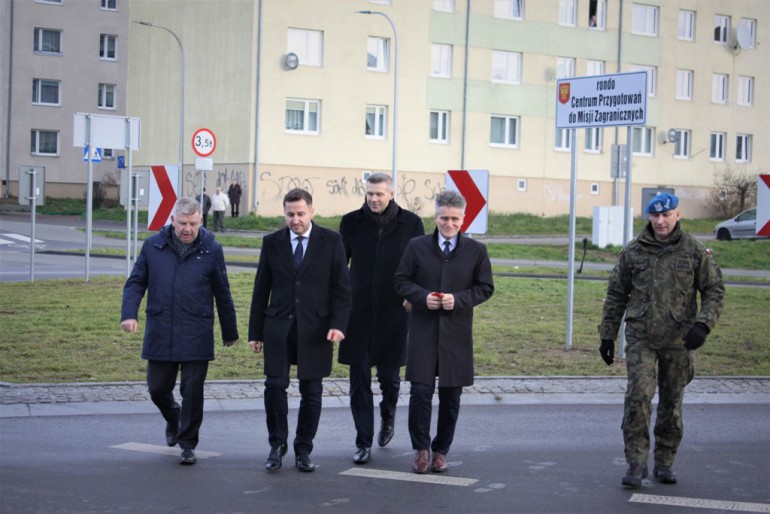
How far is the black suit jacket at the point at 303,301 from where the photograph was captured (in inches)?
315

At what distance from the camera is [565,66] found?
174ft

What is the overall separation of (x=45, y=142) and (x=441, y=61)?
927 inches

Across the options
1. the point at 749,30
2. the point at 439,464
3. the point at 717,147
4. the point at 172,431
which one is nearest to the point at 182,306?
the point at 172,431

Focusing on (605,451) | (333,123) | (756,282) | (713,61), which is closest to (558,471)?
(605,451)

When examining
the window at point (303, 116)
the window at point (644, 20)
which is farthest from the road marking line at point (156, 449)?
the window at point (644, 20)

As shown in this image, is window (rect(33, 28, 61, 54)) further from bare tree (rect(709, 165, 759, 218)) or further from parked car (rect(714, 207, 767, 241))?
parked car (rect(714, 207, 767, 241))

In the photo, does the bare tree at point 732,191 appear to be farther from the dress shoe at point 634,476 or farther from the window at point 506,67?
the dress shoe at point 634,476

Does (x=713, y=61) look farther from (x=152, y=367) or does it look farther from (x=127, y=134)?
(x=152, y=367)

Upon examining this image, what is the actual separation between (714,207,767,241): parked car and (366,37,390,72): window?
15071 mm

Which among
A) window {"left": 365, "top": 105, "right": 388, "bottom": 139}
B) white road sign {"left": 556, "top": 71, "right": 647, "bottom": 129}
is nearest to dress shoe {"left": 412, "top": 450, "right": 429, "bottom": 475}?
white road sign {"left": 556, "top": 71, "right": 647, "bottom": 129}

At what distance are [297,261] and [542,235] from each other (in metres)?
36.7

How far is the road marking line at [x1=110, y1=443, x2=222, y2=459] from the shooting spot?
8.25 m

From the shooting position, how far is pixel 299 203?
8.02 metres

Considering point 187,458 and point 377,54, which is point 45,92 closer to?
point 377,54
